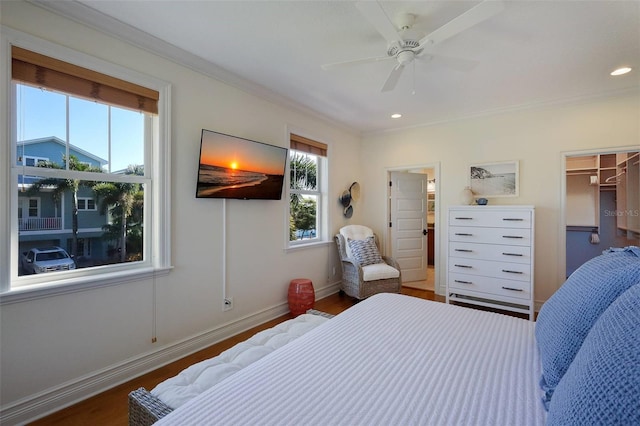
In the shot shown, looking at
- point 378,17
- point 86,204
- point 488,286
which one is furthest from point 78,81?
point 488,286

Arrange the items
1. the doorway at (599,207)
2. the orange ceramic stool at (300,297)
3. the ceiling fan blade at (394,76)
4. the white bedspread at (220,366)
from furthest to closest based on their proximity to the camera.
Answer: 1. the doorway at (599,207)
2. the orange ceramic stool at (300,297)
3. the ceiling fan blade at (394,76)
4. the white bedspread at (220,366)

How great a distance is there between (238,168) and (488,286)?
10.4 ft

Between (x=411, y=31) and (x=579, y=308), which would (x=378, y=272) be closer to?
(x=411, y=31)

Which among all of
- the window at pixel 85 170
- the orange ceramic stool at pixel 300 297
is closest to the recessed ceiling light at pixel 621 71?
the orange ceramic stool at pixel 300 297

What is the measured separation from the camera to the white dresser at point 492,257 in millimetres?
3125

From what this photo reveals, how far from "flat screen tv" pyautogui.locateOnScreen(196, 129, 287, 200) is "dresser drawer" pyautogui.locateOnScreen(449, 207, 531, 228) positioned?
2.26 m

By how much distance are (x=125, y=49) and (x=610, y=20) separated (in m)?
3.44

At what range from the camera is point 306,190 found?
12.9ft

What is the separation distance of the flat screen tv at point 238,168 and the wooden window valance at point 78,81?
1.74 ft

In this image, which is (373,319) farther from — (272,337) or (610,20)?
(610,20)

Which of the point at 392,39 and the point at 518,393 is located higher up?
the point at 392,39

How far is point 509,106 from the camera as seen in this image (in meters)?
3.55

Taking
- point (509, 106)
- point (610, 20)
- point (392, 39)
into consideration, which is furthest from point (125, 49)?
point (509, 106)

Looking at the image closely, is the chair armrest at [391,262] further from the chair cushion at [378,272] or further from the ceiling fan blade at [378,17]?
the ceiling fan blade at [378,17]
